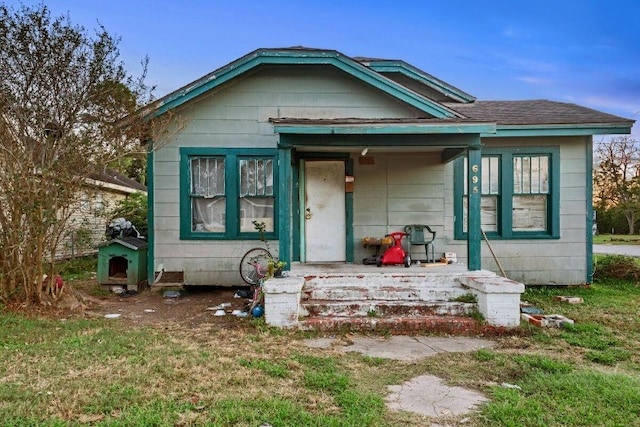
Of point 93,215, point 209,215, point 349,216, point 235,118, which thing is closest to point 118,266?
point 209,215

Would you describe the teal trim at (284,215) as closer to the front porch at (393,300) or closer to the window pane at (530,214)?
the front porch at (393,300)

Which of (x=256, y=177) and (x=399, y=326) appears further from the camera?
(x=256, y=177)

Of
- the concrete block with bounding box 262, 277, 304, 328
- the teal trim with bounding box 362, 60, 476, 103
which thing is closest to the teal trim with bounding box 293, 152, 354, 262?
the teal trim with bounding box 362, 60, 476, 103

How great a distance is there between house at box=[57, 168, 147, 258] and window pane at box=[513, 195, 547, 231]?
25.2 ft

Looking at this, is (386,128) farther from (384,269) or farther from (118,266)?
(118,266)

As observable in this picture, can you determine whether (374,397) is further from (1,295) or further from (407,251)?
(1,295)

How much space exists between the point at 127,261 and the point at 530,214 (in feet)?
26.4

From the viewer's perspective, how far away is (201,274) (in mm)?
8000

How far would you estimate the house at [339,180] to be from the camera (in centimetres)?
793

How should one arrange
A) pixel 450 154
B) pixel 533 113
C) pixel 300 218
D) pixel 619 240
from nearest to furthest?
pixel 450 154 → pixel 300 218 → pixel 533 113 → pixel 619 240

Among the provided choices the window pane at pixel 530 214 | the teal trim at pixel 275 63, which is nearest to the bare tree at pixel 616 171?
the window pane at pixel 530 214

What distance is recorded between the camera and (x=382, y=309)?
5.80 m

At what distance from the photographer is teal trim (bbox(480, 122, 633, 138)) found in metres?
7.95

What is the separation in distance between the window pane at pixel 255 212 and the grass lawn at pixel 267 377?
2.86 metres
